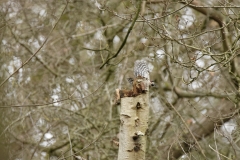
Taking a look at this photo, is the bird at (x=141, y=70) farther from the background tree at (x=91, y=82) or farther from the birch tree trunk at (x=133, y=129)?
the background tree at (x=91, y=82)

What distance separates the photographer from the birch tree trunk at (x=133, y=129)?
3.94 metres

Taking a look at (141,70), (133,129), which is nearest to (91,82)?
(141,70)

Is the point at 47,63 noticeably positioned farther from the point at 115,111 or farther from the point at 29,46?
the point at 115,111

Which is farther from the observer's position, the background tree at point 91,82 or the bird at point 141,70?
the background tree at point 91,82

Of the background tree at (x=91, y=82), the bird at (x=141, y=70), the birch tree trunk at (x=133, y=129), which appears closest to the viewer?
the birch tree trunk at (x=133, y=129)

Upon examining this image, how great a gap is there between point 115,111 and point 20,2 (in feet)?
8.29

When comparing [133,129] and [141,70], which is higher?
[141,70]

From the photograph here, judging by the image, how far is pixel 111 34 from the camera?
8.95m

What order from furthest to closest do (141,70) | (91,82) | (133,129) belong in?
1. (91,82)
2. (141,70)
3. (133,129)

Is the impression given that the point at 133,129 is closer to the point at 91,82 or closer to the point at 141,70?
the point at 141,70

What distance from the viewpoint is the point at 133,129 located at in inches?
A: 156

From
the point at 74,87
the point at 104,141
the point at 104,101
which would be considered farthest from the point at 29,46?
the point at 104,141

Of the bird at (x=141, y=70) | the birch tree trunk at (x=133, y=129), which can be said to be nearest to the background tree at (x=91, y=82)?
the bird at (x=141, y=70)

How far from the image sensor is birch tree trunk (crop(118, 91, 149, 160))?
3938mm
